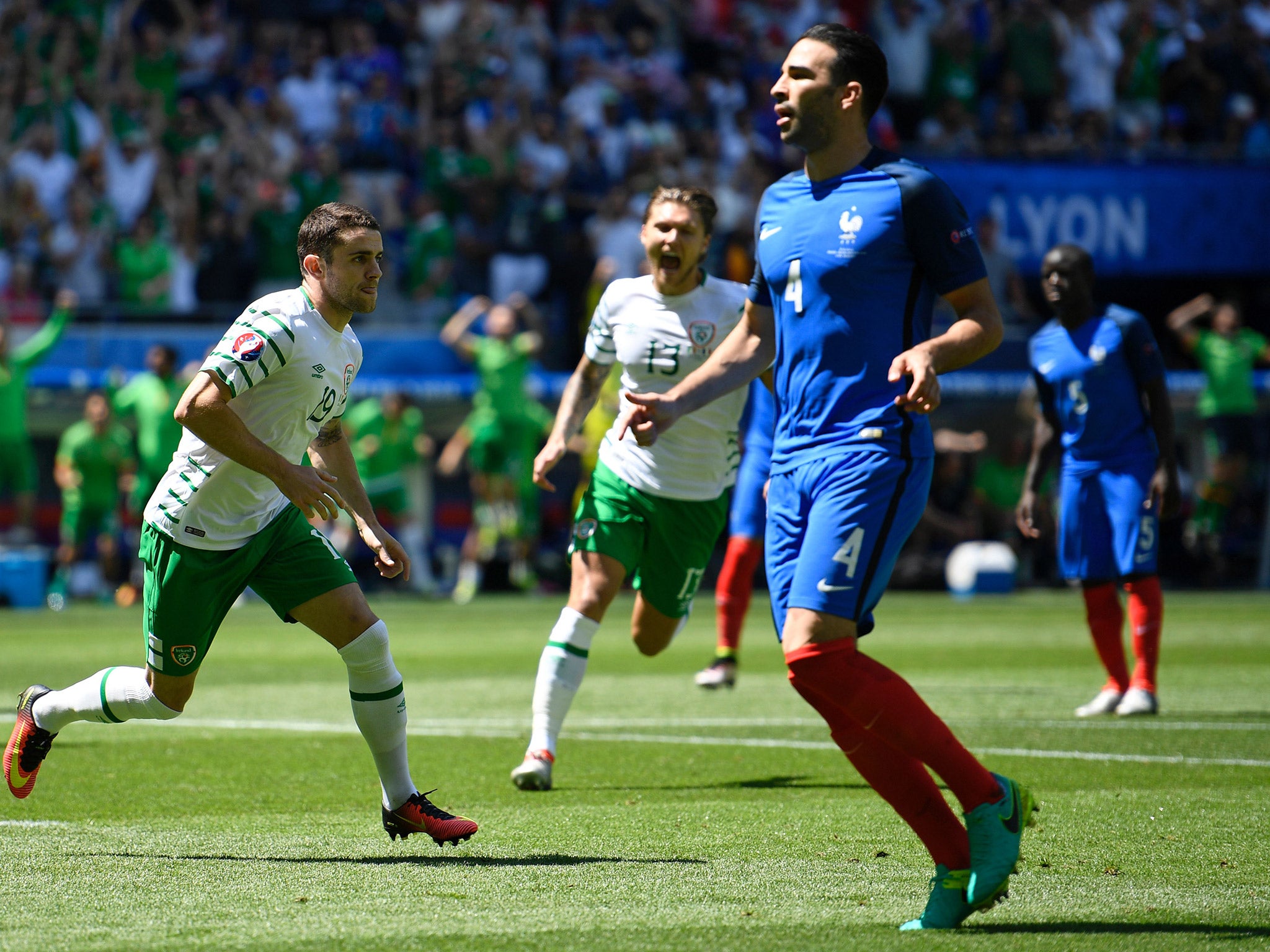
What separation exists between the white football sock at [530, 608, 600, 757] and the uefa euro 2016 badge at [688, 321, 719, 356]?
4.16ft

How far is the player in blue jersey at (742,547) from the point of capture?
10.4 metres

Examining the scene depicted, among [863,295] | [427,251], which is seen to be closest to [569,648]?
[863,295]

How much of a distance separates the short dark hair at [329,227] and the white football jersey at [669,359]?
6.77 ft

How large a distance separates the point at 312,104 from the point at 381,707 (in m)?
18.0

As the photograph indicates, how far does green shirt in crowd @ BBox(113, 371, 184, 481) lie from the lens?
731 inches

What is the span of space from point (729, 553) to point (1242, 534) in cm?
1380

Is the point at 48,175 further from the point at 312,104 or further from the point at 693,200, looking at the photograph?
the point at 693,200

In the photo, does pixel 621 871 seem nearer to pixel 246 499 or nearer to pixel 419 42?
pixel 246 499

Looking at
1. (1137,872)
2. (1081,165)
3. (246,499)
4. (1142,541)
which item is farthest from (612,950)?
(1081,165)

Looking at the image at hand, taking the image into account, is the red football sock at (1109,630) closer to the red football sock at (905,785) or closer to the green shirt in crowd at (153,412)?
the red football sock at (905,785)

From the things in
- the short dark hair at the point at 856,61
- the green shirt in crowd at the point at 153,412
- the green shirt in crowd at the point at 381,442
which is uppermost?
the short dark hair at the point at 856,61

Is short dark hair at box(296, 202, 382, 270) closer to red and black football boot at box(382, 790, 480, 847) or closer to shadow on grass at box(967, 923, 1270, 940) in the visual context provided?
red and black football boot at box(382, 790, 480, 847)

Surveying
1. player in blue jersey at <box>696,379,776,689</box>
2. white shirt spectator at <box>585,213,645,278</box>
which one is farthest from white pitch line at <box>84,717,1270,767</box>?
white shirt spectator at <box>585,213,645,278</box>

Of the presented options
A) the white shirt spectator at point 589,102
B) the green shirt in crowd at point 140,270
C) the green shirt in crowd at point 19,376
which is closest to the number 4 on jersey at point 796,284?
the green shirt in crowd at point 19,376
